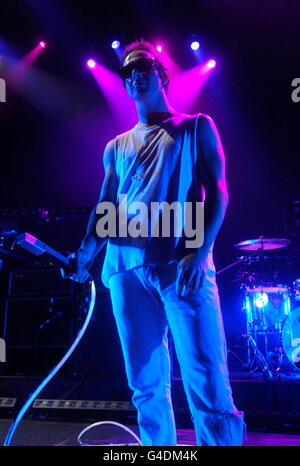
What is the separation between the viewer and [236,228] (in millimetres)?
6312

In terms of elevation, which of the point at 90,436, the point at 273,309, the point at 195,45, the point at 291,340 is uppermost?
the point at 195,45

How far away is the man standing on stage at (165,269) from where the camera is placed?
1.16 m

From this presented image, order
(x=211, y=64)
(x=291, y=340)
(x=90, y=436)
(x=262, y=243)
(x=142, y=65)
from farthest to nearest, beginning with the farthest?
1. (x=211, y=64)
2. (x=262, y=243)
3. (x=291, y=340)
4. (x=90, y=436)
5. (x=142, y=65)

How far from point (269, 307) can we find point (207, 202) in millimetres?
3852

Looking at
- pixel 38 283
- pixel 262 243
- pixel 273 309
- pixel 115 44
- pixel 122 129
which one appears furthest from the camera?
pixel 122 129

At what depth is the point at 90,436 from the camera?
281cm

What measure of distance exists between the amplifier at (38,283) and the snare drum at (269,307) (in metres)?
2.35

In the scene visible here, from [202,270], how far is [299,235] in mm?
4817

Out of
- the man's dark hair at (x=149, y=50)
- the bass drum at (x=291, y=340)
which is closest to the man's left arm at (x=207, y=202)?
the man's dark hair at (x=149, y=50)

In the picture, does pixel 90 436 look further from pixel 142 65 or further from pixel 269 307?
pixel 269 307

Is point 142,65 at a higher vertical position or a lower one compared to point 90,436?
higher

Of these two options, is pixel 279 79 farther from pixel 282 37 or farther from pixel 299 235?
pixel 299 235

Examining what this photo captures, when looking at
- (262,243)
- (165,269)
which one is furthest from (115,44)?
(165,269)
